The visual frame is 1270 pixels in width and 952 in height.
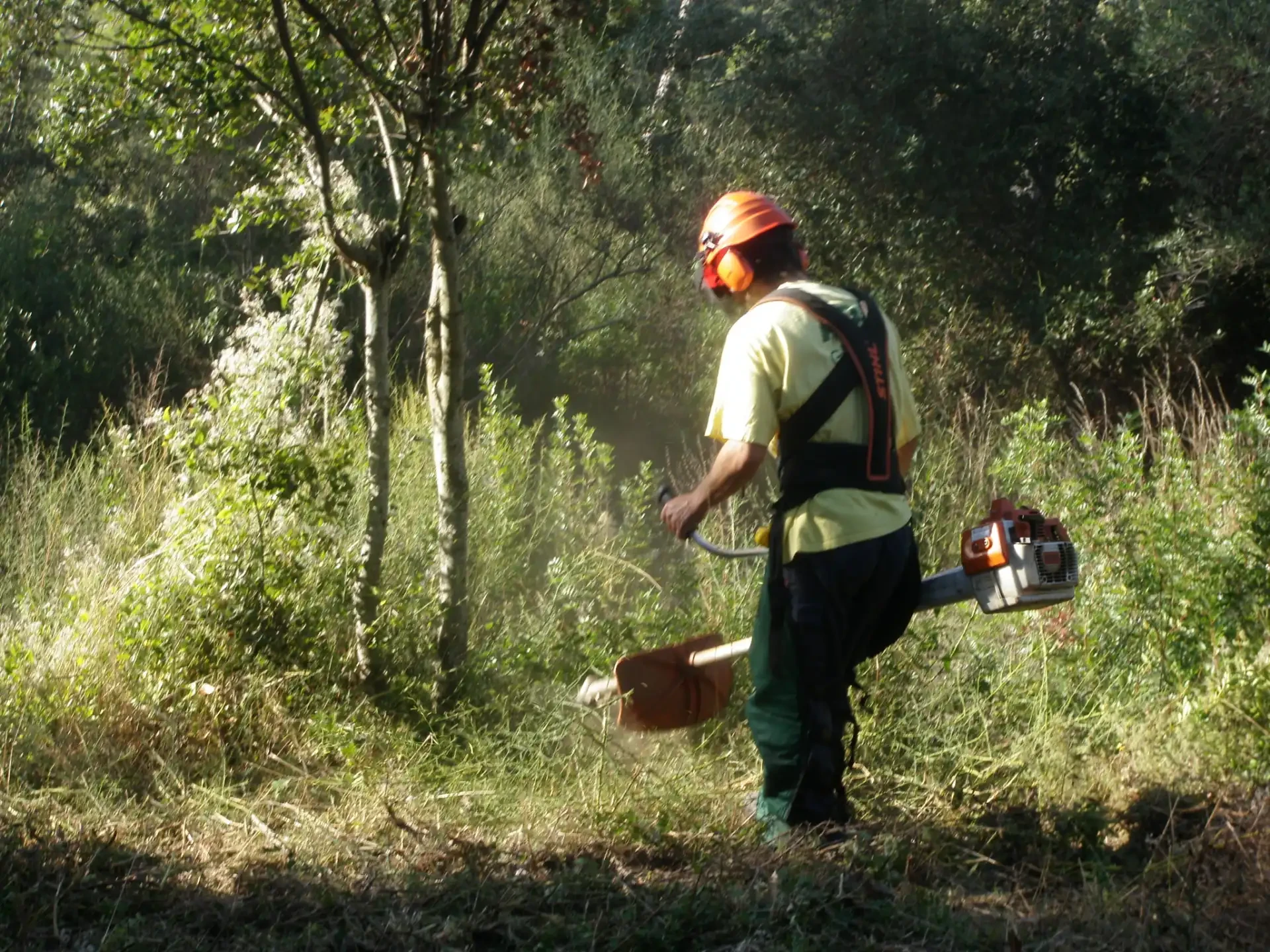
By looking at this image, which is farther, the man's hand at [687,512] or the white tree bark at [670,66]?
the white tree bark at [670,66]

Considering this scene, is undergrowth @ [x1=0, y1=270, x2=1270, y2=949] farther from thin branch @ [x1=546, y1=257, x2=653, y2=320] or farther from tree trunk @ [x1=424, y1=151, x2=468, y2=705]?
thin branch @ [x1=546, y1=257, x2=653, y2=320]

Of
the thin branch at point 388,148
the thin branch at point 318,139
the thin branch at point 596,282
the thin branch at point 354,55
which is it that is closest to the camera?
the thin branch at point 354,55

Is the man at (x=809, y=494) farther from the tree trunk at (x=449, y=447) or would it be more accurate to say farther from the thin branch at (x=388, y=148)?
the thin branch at (x=388, y=148)

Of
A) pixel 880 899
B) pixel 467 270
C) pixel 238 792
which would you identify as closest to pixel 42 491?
pixel 238 792

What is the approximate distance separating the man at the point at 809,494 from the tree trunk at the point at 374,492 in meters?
1.87

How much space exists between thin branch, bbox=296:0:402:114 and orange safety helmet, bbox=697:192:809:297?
1657 mm

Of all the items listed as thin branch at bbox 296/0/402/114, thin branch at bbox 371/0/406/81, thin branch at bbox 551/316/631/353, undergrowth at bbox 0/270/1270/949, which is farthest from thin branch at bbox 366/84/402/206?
thin branch at bbox 551/316/631/353

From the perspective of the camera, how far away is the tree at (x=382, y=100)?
555cm

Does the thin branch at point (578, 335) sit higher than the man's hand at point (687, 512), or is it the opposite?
the thin branch at point (578, 335)

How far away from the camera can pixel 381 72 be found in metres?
5.70

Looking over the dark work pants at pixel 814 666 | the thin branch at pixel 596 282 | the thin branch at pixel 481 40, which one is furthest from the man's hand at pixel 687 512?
the thin branch at pixel 596 282

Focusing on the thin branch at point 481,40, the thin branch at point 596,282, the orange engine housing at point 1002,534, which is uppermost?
the thin branch at point 481,40

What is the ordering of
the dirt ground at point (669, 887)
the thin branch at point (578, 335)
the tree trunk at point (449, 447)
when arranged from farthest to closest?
the thin branch at point (578, 335), the tree trunk at point (449, 447), the dirt ground at point (669, 887)

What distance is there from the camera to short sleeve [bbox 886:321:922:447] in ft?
14.0
